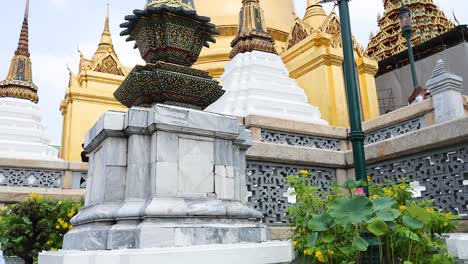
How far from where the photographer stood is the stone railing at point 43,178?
8482 mm

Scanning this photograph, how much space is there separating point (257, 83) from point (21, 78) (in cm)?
816

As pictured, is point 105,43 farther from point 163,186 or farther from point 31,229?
point 163,186

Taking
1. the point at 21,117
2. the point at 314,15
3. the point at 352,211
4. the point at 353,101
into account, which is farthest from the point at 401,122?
the point at 21,117

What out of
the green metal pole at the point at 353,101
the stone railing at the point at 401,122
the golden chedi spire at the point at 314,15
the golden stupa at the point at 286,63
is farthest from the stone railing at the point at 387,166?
the golden chedi spire at the point at 314,15

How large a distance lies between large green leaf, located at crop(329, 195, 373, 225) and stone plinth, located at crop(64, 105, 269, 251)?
2.57 feet

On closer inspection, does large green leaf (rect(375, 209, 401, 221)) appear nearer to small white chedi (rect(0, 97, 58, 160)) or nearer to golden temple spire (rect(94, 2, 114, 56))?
small white chedi (rect(0, 97, 58, 160))

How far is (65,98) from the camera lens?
54.2ft

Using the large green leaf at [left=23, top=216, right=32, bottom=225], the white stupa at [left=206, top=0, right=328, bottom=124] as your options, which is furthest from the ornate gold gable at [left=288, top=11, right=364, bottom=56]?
the large green leaf at [left=23, top=216, right=32, bottom=225]

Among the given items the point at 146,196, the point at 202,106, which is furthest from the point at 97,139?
the point at 202,106

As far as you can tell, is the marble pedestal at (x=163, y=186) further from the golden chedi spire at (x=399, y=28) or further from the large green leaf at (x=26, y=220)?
the golden chedi spire at (x=399, y=28)

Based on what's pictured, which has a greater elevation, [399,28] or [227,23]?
[399,28]

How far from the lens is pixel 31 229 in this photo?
5910 millimetres

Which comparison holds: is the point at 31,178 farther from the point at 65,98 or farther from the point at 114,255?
the point at 65,98

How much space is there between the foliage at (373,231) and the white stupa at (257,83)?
191 inches
